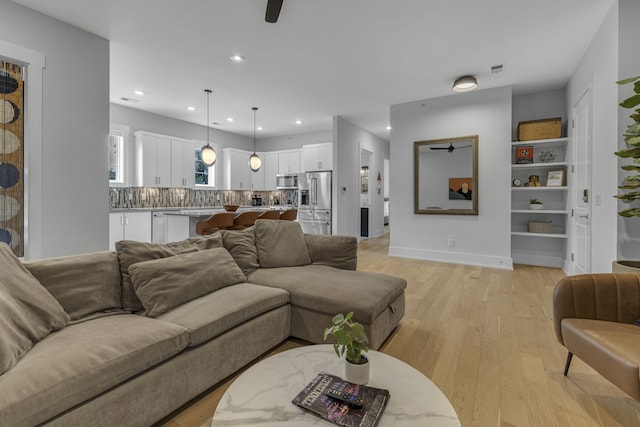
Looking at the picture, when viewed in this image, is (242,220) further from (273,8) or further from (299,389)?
(299,389)

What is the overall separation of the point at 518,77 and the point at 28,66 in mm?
5745

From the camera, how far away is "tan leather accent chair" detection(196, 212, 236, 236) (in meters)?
4.24

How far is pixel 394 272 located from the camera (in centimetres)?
451

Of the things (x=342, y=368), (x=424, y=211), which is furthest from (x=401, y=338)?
(x=424, y=211)

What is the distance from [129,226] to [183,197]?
1733mm

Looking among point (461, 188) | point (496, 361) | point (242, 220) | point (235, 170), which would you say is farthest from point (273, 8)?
point (235, 170)

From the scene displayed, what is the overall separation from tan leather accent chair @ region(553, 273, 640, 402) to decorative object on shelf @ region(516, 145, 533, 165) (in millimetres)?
3558

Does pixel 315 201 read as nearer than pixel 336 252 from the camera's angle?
No

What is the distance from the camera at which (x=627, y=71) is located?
2.56 m

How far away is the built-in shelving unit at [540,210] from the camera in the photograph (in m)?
4.69

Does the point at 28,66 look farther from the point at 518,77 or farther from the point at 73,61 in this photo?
the point at 518,77

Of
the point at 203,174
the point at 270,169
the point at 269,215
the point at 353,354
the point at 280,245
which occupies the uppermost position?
the point at 270,169

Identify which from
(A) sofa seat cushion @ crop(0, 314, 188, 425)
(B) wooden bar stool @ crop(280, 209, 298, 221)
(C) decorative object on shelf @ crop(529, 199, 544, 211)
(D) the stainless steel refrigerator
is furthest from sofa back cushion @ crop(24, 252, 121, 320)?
(C) decorative object on shelf @ crop(529, 199, 544, 211)

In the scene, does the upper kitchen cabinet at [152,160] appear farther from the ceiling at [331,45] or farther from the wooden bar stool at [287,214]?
the wooden bar stool at [287,214]
